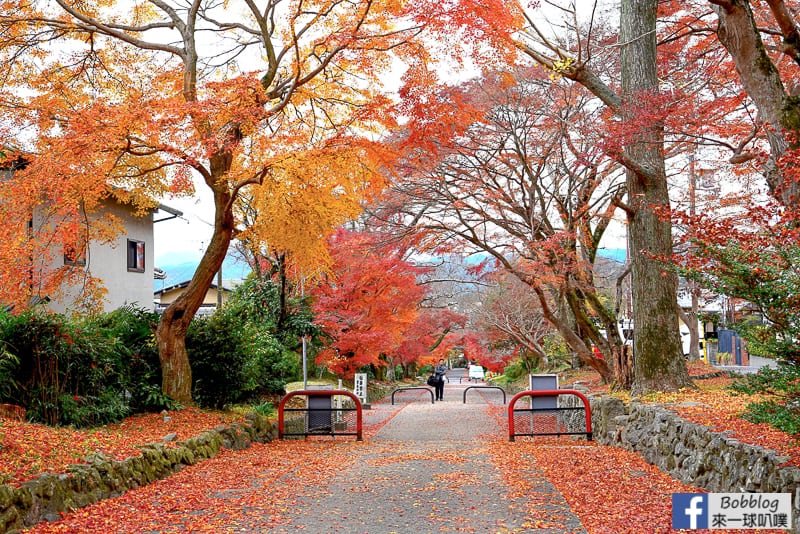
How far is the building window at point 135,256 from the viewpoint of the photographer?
22578 mm

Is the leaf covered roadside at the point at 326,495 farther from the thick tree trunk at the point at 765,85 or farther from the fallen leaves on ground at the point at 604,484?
the thick tree trunk at the point at 765,85

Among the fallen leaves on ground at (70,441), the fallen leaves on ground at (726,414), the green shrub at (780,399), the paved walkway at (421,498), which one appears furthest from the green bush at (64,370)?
the fallen leaves on ground at (726,414)

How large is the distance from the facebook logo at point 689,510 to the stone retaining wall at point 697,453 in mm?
363

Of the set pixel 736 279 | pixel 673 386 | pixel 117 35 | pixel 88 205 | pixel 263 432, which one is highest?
pixel 117 35

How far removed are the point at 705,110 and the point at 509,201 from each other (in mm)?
5818

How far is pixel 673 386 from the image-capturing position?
1172 centimetres

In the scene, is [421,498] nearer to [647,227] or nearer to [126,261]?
[647,227]

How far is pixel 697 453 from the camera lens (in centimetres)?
741

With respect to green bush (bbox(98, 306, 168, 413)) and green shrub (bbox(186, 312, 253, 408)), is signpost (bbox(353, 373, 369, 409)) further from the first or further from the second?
green bush (bbox(98, 306, 168, 413))

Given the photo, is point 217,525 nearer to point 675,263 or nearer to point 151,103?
point 675,263

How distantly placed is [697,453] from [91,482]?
6192 mm

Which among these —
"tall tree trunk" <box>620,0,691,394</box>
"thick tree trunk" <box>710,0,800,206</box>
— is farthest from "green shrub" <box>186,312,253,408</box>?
"thick tree trunk" <box>710,0,800,206</box>

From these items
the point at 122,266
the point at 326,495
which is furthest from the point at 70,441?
the point at 122,266

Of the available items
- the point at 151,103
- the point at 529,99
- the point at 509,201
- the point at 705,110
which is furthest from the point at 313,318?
the point at 705,110
